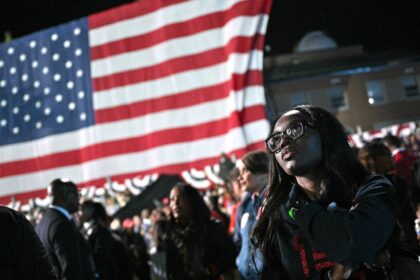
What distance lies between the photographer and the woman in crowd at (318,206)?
4.58 ft

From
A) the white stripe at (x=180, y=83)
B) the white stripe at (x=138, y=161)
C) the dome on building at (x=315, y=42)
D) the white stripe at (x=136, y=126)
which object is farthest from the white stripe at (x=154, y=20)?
the dome on building at (x=315, y=42)

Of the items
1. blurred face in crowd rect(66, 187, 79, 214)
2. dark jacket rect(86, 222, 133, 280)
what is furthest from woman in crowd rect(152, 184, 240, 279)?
dark jacket rect(86, 222, 133, 280)

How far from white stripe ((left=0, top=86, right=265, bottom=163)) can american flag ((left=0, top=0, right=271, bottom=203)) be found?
2 centimetres

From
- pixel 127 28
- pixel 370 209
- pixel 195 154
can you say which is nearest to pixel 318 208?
pixel 370 209

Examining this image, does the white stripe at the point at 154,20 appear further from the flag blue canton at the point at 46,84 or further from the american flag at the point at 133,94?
the flag blue canton at the point at 46,84

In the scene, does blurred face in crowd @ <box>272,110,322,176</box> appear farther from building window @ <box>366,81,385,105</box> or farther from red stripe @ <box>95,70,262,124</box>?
red stripe @ <box>95,70,262,124</box>

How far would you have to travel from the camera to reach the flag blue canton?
1090 centimetres

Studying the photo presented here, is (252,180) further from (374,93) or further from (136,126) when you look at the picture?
(136,126)

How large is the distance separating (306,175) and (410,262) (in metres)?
0.37

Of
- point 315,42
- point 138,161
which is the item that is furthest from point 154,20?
point 315,42

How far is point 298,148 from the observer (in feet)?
5.33

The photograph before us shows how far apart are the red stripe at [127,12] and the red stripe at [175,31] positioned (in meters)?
→ 0.40

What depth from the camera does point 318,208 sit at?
1.45 meters

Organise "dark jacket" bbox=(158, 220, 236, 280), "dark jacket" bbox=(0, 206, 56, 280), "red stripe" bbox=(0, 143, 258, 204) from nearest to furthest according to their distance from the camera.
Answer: "dark jacket" bbox=(0, 206, 56, 280) < "dark jacket" bbox=(158, 220, 236, 280) < "red stripe" bbox=(0, 143, 258, 204)
